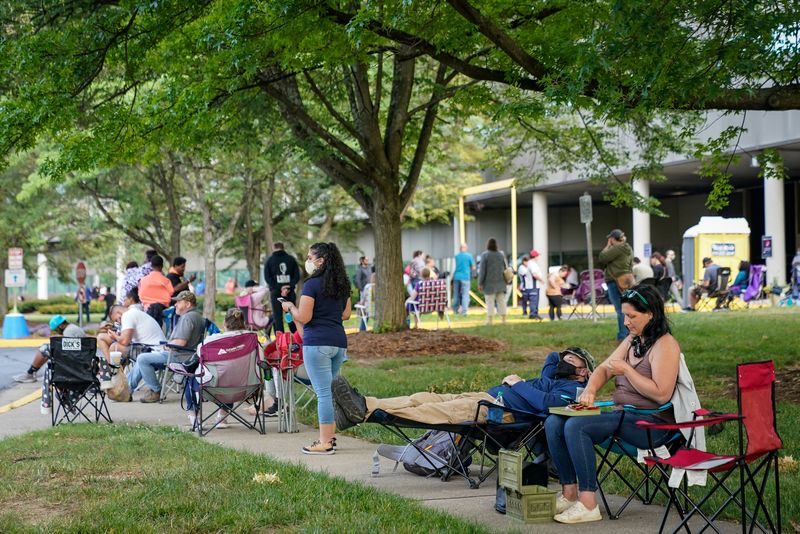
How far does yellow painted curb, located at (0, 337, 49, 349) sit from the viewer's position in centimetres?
2490

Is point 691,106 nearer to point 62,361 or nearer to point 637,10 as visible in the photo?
point 637,10

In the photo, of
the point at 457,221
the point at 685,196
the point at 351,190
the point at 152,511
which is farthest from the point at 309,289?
the point at 685,196

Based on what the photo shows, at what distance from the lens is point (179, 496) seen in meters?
6.54

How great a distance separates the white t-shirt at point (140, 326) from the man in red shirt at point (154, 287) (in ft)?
8.11

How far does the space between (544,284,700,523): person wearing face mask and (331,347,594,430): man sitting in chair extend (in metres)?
0.62

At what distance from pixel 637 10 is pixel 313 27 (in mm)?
4625

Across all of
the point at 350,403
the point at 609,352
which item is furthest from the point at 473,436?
the point at 609,352

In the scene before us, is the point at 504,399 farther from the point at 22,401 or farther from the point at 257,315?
the point at 257,315

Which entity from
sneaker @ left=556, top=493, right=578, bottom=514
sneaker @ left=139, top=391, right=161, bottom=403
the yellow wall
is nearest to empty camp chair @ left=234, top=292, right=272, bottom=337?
sneaker @ left=139, top=391, right=161, bottom=403

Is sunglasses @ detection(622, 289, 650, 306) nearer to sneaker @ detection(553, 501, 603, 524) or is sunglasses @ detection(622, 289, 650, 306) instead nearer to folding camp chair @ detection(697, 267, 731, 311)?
sneaker @ detection(553, 501, 603, 524)

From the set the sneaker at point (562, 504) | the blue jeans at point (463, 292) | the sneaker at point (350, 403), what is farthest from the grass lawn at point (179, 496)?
the blue jeans at point (463, 292)

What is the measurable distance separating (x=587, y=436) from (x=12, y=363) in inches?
642

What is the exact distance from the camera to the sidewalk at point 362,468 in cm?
595

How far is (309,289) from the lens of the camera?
8742 mm
